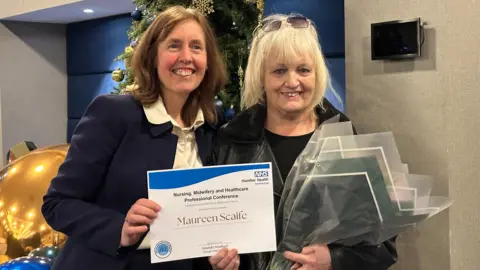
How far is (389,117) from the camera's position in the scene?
5.92ft

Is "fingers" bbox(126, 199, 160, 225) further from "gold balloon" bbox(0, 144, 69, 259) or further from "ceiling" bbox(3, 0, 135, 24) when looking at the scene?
"ceiling" bbox(3, 0, 135, 24)

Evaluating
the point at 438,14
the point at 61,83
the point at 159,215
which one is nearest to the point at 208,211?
the point at 159,215

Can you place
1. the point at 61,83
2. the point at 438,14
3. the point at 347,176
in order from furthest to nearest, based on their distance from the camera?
1. the point at 61,83
2. the point at 438,14
3. the point at 347,176

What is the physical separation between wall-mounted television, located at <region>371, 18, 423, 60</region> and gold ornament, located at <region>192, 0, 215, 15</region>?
0.68 metres

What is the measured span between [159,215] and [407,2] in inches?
41.9

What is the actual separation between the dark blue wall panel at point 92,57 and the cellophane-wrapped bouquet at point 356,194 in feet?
10.4

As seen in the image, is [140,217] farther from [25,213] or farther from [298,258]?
[25,213]

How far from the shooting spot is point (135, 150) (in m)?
1.34

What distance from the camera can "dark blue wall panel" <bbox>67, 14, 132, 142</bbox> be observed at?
421 centimetres

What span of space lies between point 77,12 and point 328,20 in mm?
2139

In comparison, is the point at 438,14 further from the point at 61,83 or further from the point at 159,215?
the point at 61,83

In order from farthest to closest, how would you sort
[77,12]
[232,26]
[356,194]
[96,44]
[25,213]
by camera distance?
1. [96,44]
2. [77,12]
3. [25,213]
4. [232,26]
5. [356,194]

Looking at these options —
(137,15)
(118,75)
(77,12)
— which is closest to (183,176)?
(137,15)

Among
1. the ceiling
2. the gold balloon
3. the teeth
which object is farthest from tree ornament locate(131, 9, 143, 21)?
the ceiling
